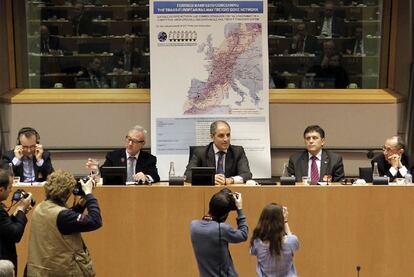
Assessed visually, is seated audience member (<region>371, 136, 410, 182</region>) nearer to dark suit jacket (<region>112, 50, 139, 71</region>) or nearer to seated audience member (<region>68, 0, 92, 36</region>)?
dark suit jacket (<region>112, 50, 139, 71</region>)

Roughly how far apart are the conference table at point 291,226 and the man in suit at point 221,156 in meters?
1.15

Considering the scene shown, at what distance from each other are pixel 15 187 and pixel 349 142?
4345mm

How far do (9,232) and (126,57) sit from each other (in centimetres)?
520

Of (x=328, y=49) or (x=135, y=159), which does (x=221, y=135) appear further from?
(x=328, y=49)

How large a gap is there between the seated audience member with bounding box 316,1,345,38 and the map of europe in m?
1.11

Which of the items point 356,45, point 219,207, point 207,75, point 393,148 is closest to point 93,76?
point 207,75

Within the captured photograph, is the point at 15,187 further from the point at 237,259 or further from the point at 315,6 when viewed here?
the point at 315,6

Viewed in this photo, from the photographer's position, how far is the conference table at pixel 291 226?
25.9 ft

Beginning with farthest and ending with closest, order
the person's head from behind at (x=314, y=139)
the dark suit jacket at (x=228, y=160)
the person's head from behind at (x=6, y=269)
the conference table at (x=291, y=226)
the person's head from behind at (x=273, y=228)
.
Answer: the dark suit jacket at (x=228, y=160) → the person's head from behind at (x=314, y=139) → the conference table at (x=291, y=226) → the person's head from behind at (x=273, y=228) → the person's head from behind at (x=6, y=269)

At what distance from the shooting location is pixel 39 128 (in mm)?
10758

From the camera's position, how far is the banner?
33.8 feet

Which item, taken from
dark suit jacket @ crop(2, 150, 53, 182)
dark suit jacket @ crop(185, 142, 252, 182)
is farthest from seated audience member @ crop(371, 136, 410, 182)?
dark suit jacket @ crop(2, 150, 53, 182)

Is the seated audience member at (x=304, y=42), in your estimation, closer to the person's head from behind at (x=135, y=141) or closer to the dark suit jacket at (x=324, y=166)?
the dark suit jacket at (x=324, y=166)

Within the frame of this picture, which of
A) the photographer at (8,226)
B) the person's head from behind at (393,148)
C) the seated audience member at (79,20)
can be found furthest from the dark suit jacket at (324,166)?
the seated audience member at (79,20)
